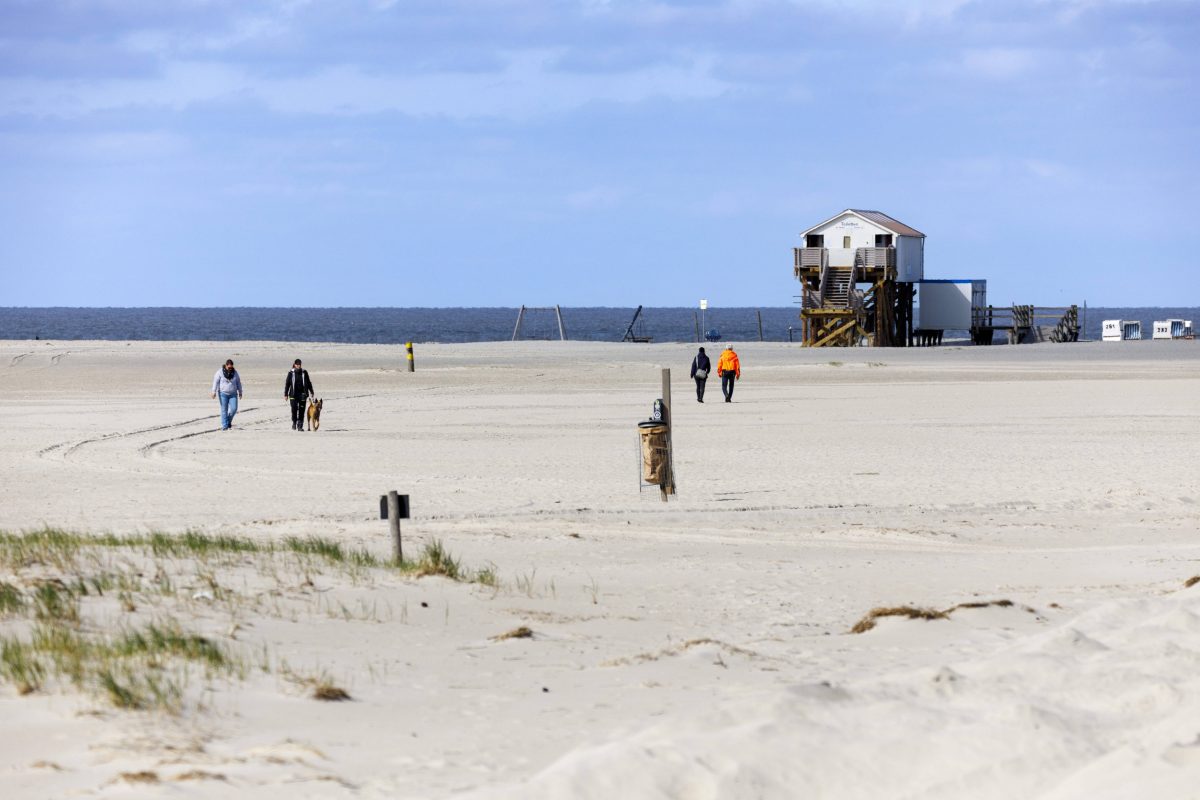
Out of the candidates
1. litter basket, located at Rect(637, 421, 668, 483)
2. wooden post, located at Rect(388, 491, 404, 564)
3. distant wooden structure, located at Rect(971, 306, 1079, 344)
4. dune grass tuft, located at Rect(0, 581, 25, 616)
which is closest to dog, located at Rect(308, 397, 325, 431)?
litter basket, located at Rect(637, 421, 668, 483)

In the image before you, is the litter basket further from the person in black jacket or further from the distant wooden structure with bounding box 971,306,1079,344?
the distant wooden structure with bounding box 971,306,1079,344

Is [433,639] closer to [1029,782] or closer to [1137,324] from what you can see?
[1029,782]

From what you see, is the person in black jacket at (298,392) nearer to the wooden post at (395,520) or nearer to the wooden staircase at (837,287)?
the wooden post at (395,520)

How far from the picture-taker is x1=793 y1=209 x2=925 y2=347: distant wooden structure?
2660 inches

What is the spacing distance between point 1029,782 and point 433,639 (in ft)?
12.2

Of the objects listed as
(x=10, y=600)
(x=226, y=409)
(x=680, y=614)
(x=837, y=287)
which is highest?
(x=837, y=287)

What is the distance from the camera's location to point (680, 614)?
350 inches

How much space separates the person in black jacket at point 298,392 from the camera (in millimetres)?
24406

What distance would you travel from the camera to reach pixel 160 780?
525 cm

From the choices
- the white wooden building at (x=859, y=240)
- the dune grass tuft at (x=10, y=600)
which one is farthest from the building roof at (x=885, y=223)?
the dune grass tuft at (x=10, y=600)

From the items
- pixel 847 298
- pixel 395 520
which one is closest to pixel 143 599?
pixel 395 520

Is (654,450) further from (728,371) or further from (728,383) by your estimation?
(728,383)

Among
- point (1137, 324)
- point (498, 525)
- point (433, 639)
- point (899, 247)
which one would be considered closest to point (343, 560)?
point (433, 639)

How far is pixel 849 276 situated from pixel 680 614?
61.2 metres
